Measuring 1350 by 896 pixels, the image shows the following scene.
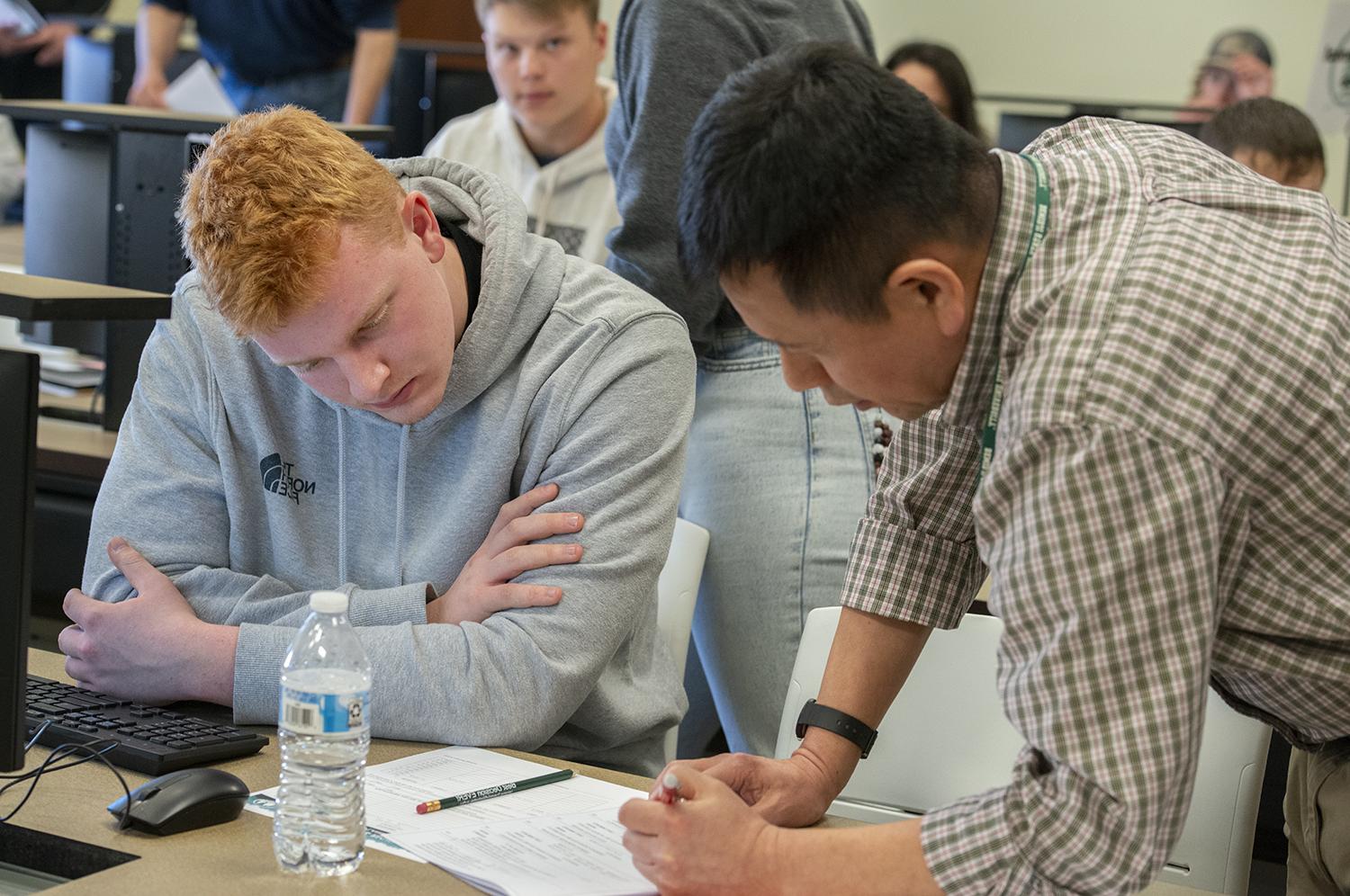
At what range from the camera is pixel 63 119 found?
294 centimetres

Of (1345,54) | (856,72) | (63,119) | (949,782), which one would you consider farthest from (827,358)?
(1345,54)

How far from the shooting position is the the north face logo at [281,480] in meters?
1.75

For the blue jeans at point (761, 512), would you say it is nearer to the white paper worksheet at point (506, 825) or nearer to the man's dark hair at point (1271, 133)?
the white paper worksheet at point (506, 825)

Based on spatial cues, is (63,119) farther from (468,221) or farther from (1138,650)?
(1138,650)

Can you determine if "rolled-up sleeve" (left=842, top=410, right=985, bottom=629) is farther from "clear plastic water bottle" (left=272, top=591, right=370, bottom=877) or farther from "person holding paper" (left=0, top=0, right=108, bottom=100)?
"person holding paper" (left=0, top=0, right=108, bottom=100)

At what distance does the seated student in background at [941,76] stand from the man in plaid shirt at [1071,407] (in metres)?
2.74

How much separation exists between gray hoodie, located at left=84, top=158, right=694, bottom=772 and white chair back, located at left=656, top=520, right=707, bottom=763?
0.10 meters

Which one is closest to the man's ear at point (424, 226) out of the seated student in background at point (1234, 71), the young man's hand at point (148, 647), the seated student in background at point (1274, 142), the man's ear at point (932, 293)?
the young man's hand at point (148, 647)

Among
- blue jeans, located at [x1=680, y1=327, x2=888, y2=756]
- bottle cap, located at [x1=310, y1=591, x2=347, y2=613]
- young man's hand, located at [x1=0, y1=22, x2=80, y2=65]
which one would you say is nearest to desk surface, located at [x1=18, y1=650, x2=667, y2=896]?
bottle cap, located at [x1=310, y1=591, x2=347, y2=613]

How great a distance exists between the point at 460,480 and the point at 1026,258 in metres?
0.81

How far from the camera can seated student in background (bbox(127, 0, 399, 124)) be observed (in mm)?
4270

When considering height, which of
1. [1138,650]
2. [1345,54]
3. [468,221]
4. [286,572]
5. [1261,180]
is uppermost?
[1345,54]

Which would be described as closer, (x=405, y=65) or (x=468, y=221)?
(x=468, y=221)

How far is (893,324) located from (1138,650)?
0.30 meters
